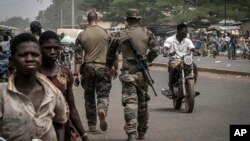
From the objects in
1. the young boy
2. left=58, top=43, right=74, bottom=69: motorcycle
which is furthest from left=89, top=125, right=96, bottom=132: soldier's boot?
left=58, top=43, right=74, bottom=69: motorcycle

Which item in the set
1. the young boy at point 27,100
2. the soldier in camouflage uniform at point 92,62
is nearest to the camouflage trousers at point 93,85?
the soldier in camouflage uniform at point 92,62

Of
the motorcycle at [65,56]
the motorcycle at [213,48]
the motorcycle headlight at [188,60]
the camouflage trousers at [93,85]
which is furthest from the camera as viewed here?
the motorcycle at [213,48]

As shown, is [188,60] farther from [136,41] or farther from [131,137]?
[131,137]

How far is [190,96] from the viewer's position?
1023 cm

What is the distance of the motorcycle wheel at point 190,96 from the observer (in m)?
10.2

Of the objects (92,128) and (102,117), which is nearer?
(102,117)

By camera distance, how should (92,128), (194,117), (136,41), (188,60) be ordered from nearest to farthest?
(136,41) < (92,128) < (194,117) < (188,60)

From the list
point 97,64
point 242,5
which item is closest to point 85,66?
point 97,64

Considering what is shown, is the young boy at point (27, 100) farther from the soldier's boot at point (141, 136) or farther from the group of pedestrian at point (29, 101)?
the soldier's boot at point (141, 136)

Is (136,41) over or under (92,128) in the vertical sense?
over

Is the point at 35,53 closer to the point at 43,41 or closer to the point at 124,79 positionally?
the point at 43,41

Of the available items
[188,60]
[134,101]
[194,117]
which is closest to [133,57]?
[134,101]

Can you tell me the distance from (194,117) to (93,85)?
224 centimetres

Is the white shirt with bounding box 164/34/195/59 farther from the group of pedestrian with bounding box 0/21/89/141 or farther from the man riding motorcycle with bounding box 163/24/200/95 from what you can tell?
the group of pedestrian with bounding box 0/21/89/141
